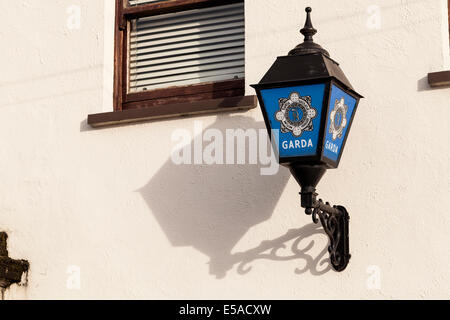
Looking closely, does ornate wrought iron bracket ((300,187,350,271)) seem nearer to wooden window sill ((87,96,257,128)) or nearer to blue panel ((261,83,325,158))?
blue panel ((261,83,325,158))

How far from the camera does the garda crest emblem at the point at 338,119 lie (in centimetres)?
445

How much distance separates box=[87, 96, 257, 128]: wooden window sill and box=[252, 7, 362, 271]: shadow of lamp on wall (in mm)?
700

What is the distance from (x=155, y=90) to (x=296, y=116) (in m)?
1.58

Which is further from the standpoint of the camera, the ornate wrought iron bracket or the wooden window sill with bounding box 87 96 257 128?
the wooden window sill with bounding box 87 96 257 128

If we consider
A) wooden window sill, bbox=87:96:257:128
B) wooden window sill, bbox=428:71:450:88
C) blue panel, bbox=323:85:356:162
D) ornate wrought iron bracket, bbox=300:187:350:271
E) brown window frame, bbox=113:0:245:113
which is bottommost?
ornate wrought iron bracket, bbox=300:187:350:271

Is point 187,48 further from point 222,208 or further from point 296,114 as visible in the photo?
point 296,114

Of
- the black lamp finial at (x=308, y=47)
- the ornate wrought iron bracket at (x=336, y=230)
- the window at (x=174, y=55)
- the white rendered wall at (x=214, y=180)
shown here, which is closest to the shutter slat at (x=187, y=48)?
the window at (x=174, y=55)

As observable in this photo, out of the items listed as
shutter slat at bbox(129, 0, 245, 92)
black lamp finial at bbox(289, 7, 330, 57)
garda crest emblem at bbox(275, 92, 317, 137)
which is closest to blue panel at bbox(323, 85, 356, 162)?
garda crest emblem at bbox(275, 92, 317, 137)

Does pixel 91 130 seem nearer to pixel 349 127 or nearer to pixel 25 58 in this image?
pixel 25 58

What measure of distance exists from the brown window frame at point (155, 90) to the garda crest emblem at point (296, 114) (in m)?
1.02

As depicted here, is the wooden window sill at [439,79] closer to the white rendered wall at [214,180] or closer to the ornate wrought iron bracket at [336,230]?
the white rendered wall at [214,180]

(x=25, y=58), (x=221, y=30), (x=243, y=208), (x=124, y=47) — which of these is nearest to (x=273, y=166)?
(x=243, y=208)

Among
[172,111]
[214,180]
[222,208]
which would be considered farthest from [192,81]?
[222,208]

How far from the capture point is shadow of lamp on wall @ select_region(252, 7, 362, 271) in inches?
172
